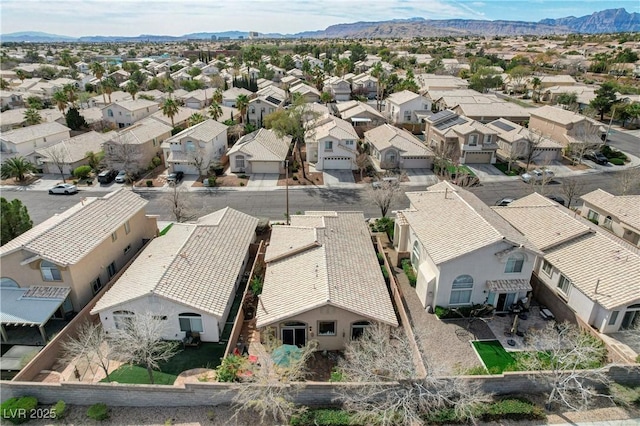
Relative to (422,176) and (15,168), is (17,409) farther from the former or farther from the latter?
(422,176)

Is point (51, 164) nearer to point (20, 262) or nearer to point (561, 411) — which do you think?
point (20, 262)

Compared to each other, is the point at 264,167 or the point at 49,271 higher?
the point at 49,271

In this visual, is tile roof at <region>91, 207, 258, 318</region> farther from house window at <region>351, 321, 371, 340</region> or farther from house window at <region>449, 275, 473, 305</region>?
house window at <region>449, 275, 473, 305</region>

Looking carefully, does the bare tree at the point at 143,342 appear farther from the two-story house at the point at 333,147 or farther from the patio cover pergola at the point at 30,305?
the two-story house at the point at 333,147

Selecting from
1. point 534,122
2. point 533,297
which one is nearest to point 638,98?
point 534,122

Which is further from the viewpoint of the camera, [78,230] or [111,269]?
[111,269]

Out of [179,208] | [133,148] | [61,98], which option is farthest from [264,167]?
[61,98]

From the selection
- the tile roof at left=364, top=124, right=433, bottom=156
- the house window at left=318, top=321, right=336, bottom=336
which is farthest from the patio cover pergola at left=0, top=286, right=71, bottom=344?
the tile roof at left=364, top=124, right=433, bottom=156
